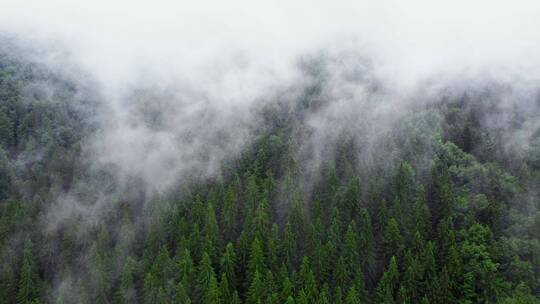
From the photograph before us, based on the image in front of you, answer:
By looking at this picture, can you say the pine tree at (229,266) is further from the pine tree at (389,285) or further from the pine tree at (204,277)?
the pine tree at (389,285)

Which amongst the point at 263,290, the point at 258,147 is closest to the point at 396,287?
the point at 263,290

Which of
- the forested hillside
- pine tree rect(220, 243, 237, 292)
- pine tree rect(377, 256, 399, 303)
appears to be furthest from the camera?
pine tree rect(220, 243, 237, 292)

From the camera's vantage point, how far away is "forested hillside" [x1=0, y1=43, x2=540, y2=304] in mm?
77312

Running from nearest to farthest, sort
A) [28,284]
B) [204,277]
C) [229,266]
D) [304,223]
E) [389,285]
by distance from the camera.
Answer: [389,285]
[204,277]
[229,266]
[28,284]
[304,223]

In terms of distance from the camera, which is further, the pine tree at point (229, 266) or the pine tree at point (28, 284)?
the pine tree at point (28, 284)

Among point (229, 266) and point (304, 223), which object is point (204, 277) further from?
point (304, 223)

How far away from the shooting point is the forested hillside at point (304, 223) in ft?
254

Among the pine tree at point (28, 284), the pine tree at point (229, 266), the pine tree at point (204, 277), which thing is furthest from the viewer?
the pine tree at point (28, 284)

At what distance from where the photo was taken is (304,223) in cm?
9081

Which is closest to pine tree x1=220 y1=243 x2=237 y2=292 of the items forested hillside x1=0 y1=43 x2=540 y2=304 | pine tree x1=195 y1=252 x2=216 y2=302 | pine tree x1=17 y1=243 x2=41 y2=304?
forested hillside x1=0 y1=43 x2=540 y2=304

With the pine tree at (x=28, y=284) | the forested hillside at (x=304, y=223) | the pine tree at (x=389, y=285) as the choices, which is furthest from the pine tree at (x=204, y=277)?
the pine tree at (x=28, y=284)

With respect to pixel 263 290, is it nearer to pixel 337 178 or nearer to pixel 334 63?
pixel 337 178

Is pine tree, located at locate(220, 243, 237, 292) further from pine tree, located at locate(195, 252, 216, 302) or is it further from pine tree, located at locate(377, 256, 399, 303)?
pine tree, located at locate(377, 256, 399, 303)

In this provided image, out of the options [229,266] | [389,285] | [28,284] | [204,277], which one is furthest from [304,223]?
[28,284]
